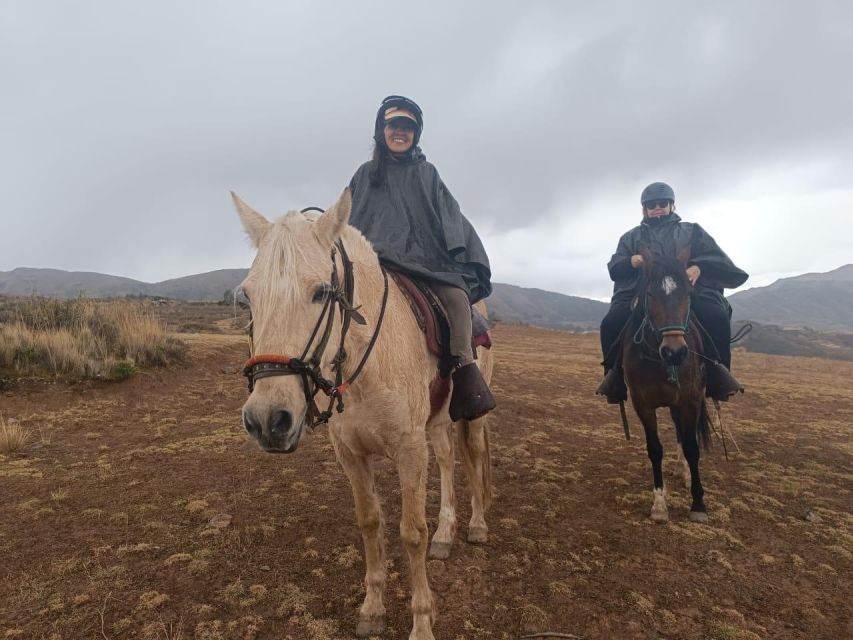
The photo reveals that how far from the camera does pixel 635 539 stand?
3.89 meters

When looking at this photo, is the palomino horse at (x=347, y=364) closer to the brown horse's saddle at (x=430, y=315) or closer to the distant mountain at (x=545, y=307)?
the brown horse's saddle at (x=430, y=315)

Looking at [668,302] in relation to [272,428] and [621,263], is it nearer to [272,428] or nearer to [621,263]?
[621,263]

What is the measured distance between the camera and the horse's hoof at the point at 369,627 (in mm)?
2695

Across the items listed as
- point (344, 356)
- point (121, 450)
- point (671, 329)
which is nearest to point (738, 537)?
point (671, 329)

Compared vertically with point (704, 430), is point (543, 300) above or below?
above

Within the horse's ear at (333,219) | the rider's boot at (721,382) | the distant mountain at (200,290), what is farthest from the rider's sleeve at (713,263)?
the distant mountain at (200,290)

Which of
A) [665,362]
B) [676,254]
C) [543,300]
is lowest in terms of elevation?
[665,362]

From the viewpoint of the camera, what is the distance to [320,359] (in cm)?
192

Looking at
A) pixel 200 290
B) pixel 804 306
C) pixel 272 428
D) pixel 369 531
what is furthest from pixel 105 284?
pixel 804 306

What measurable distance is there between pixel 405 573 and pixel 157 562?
1946mm

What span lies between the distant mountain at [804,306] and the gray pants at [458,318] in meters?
161

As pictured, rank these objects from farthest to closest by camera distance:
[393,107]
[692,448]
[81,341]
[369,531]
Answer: [81,341] → [692,448] → [393,107] → [369,531]

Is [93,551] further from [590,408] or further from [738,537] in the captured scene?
[590,408]

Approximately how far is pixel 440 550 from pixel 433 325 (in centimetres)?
203
